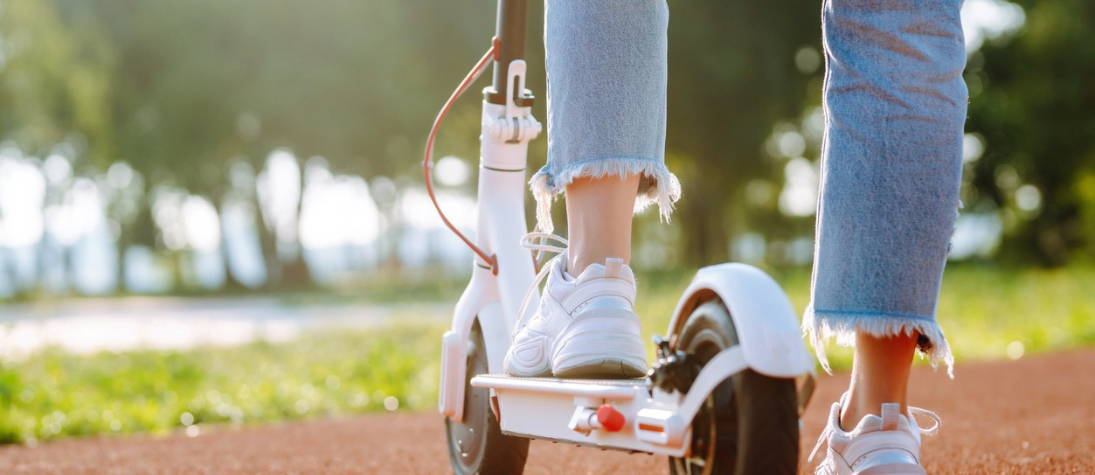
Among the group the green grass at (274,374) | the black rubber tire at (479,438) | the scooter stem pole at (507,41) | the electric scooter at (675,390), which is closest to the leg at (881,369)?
the electric scooter at (675,390)

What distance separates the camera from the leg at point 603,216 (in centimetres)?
173

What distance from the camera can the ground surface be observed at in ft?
8.51

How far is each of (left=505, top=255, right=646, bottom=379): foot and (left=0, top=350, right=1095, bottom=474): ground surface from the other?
0.81 metres

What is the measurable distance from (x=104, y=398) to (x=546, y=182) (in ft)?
12.5

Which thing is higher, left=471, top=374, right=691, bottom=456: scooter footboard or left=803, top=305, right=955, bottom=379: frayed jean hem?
left=803, top=305, right=955, bottom=379: frayed jean hem

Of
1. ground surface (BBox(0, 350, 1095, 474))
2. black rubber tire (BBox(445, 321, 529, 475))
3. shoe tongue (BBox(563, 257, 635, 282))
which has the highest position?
shoe tongue (BBox(563, 257, 635, 282))

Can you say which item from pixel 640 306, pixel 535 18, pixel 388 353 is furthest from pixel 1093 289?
pixel 388 353

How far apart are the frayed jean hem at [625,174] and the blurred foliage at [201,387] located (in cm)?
274

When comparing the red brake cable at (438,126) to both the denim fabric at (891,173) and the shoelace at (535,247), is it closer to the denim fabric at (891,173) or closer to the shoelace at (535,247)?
the shoelace at (535,247)

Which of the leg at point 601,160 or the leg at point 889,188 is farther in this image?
the leg at point 601,160

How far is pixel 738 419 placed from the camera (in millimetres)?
1350

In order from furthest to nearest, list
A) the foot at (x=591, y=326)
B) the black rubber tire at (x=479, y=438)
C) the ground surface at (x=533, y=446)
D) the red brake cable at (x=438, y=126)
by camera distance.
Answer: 1. the ground surface at (x=533, y=446)
2. the red brake cable at (x=438, y=126)
3. the black rubber tire at (x=479, y=438)
4. the foot at (x=591, y=326)

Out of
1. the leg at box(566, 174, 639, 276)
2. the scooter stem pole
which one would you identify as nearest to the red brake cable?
the scooter stem pole

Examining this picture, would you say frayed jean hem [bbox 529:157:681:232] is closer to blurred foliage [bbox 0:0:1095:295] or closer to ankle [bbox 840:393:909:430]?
ankle [bbox 840:393:909:430]
